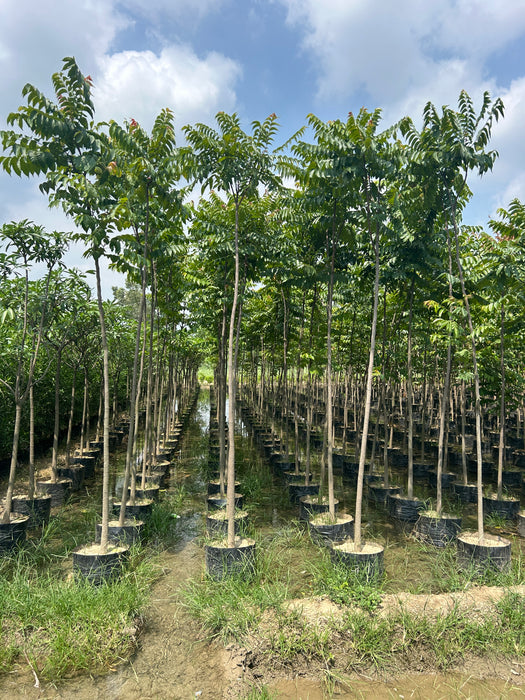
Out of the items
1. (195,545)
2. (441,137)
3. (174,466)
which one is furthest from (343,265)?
(174,466)

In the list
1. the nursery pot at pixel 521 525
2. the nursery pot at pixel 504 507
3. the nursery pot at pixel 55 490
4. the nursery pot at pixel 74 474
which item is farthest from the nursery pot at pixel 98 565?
the nursery pot at pixel 504 507

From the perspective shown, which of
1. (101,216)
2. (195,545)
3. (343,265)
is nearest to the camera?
(101,216)

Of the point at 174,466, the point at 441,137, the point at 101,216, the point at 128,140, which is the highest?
the point at 441,137

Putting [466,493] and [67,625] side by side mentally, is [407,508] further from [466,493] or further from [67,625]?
[67,625]

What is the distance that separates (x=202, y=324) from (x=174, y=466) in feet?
17.9

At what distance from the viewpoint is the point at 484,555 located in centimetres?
609

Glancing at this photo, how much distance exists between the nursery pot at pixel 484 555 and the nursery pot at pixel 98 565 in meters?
4.59

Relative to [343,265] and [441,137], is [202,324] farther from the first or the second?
[441,137]

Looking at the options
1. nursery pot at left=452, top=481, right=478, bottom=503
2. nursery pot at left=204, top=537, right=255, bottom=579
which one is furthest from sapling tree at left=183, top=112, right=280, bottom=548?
nursery pot at left=452, top=481, right=478, bottom=503

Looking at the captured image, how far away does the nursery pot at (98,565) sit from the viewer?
5367mm

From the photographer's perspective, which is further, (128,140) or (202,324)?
(202,324)

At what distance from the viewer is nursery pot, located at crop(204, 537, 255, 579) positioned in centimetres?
564

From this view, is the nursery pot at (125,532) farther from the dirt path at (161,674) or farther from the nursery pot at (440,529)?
the nursery pot at (440,529)

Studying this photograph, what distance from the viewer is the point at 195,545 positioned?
23.9 ft
